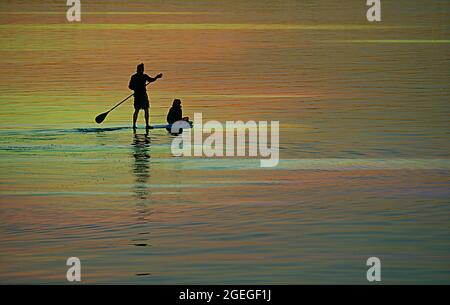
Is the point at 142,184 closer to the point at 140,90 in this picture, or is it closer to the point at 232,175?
the point at 232,175

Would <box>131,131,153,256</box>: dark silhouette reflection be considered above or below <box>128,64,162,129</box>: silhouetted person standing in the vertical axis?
below

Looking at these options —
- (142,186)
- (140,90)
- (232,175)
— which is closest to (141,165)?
(232,175)

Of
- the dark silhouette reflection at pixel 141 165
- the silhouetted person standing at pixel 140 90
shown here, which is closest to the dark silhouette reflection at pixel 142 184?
the dark silhouette reflection at pixel 141 165

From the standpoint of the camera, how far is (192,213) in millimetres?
19734

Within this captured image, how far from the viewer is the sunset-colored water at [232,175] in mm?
16703

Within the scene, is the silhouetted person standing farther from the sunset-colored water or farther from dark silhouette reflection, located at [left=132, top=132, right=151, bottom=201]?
dark silhouette reflection, located at [left=132, top=132, right=151, bottom=201]

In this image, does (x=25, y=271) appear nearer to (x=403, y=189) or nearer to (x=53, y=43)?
(x=403, y=189)

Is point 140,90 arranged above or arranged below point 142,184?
above

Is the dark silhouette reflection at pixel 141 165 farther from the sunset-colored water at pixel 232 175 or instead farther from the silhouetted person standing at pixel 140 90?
the silhouetted person standing at pixel 140 90

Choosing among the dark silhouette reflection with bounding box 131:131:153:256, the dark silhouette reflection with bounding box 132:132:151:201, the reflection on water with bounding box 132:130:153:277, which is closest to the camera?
the reflection on water with bounding box 132:130:153:277

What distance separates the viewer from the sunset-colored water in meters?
16.7

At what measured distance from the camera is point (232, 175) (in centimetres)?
2355

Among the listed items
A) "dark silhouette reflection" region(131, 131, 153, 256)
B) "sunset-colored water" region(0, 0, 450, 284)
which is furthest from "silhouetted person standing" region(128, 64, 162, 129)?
"dark silhouette reflection" region(131, 131, 153, 256)

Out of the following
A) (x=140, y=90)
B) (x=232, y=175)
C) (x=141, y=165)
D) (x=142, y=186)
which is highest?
(x=140, y=90)
